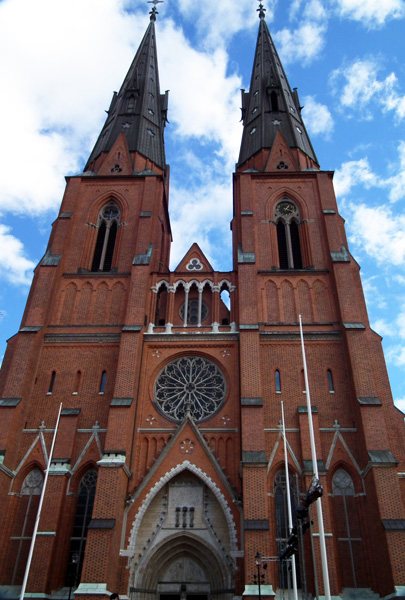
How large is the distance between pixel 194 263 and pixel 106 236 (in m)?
5.51

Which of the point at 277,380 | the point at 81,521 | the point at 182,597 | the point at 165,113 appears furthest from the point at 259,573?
the point at 165,113

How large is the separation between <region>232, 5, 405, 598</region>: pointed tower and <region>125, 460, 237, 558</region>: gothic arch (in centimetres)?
127

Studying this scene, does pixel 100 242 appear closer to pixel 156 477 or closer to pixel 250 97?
pixel 156 477

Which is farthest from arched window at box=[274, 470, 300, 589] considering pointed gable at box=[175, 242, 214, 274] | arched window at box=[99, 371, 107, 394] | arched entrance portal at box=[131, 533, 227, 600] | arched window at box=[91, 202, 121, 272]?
arched window at box=[91, 202, 121, 272]

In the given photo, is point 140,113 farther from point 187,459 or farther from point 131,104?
point 187,459

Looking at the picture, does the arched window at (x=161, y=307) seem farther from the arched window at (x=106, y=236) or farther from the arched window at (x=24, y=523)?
the arched window at (x=24, y=523)

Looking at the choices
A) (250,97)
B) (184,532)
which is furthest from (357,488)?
(250,97)

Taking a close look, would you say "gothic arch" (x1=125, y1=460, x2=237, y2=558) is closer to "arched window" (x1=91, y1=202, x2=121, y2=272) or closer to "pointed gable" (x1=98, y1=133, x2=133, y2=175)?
"arched window" (x1=91, y1=202, x2=121, y2=272)

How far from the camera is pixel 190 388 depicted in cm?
2392

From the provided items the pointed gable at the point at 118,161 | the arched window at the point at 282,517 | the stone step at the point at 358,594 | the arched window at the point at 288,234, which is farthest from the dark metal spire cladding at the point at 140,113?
the stone step at the point at 358,594

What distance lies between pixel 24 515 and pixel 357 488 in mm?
12691

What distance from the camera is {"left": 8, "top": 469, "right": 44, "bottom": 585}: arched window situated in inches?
773

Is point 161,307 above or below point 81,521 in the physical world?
above

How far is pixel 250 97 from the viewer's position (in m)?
39.7
